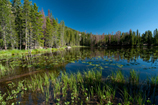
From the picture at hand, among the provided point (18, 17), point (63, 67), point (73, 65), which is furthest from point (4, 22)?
point (73, 65)

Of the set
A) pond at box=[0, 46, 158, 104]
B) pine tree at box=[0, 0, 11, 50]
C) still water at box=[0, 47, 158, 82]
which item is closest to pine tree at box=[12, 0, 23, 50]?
pine tree at box=[0, 0, 11, 50]

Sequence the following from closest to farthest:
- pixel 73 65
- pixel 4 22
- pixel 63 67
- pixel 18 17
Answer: pixel 63 67 → pixel 73 65 → pixel 4 22 → pixel 18 17

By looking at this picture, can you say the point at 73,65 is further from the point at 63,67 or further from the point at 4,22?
the point at 4,22

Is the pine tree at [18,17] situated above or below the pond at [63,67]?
above

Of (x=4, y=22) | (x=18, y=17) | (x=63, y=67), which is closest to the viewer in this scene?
(x=63, y=67)

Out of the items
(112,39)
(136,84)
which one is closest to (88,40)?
(112,39)

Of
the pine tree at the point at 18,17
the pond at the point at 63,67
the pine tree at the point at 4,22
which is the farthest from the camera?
the pine tree at the point at 18,17

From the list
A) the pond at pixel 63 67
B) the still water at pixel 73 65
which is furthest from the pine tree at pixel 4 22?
the pond at pixel 63 67

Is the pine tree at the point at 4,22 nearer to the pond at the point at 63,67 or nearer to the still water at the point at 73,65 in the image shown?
the still water at the point at 73,65

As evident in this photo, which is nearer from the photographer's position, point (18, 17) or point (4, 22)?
point (4, 22)

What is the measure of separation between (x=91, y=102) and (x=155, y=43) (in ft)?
294

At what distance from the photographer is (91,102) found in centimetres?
371

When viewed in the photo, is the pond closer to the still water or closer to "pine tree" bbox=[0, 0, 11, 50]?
the still water

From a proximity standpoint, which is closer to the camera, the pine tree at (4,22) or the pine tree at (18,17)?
the pine tree at (4,22)
